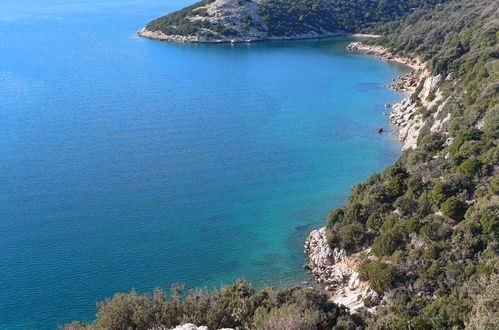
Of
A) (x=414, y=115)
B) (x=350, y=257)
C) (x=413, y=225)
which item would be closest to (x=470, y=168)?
(x=413, y=225)

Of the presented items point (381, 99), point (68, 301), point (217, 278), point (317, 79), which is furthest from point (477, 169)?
point (317, 79)

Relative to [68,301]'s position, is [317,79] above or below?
above

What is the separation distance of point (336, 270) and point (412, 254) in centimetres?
565

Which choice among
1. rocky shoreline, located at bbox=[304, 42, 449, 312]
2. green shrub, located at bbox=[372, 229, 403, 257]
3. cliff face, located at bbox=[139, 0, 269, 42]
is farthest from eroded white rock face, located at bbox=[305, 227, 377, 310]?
cliff face, located at bbox=[139, 0, 269, 42]

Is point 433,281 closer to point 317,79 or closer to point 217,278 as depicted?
point 217,278

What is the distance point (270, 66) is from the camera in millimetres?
91688

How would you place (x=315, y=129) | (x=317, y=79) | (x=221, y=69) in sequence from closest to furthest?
(x=315, y=129) < (x=317, y=79) < (x=221, y=69)

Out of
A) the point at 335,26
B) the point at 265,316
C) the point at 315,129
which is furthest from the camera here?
the point at 335,26

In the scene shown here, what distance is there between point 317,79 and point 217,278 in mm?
55277

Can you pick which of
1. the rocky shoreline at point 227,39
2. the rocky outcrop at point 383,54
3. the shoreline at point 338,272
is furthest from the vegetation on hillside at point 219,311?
the rocky shoreline at point 227,39

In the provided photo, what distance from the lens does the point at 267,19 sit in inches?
4722

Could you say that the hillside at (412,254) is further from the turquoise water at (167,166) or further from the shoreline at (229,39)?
the shoreline at (229,39)

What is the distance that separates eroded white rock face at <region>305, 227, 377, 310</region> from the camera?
2745cm

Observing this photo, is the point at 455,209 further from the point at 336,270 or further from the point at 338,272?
the point at 336,270
